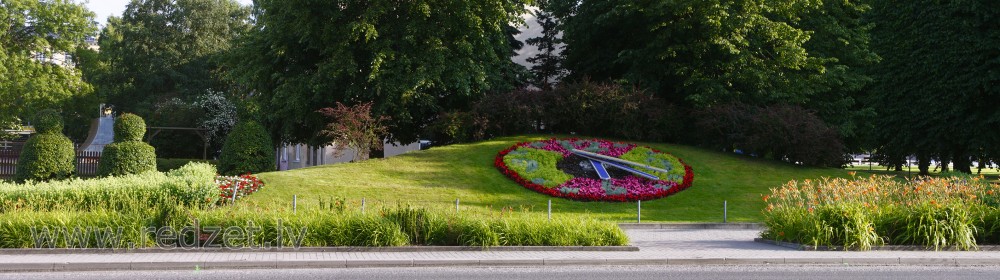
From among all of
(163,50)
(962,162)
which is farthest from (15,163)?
(962,162)

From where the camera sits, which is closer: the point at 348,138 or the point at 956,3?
the point at 348,138

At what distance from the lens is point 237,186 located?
22.7m

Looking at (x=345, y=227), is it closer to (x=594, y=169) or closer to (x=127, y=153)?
(x=127, y=153)

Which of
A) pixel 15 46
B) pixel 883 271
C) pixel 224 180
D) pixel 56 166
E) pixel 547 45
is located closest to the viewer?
pixel 883 271

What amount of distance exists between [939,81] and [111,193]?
29.6 metres

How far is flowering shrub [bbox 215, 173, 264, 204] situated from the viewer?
21695mm

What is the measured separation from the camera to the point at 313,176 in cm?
2691

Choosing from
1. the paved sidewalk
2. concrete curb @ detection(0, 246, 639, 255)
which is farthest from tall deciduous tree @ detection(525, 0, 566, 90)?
concrete curb @ detection(0, 246, 639, 255)

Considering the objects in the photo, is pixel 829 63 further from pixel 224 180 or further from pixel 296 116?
pixel 224 180

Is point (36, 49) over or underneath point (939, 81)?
over

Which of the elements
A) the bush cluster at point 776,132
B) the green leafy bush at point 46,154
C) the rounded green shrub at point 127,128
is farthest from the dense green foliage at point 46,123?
the bush cluster at point 776,132

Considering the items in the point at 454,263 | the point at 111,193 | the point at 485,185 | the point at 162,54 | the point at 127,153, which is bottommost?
the point at 454,263

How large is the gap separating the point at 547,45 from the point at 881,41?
1601 cm

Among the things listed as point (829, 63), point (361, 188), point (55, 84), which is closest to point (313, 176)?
point (361, 188)
